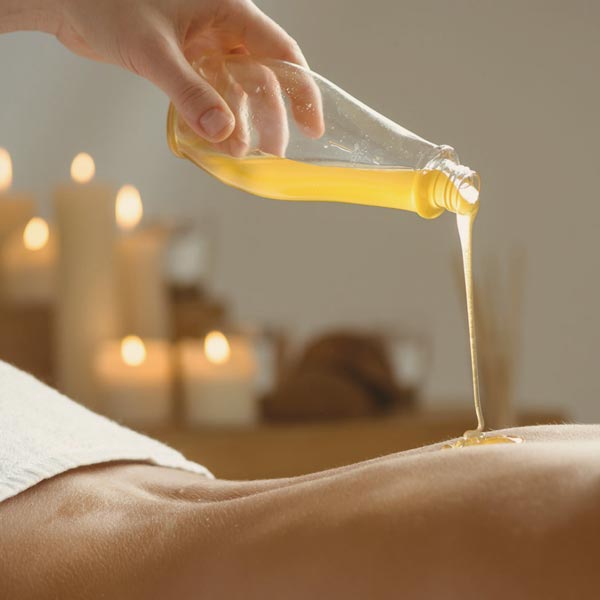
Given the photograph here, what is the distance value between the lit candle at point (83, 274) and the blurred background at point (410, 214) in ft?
1.11

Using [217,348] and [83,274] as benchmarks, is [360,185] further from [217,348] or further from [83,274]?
[83,274]

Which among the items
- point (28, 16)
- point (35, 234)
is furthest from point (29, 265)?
point (28, 16)

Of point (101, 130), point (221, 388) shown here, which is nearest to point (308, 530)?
point (221, 388)

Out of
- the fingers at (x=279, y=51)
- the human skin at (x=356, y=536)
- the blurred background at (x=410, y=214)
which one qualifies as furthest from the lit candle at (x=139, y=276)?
the human skin at (x=356, y=536)

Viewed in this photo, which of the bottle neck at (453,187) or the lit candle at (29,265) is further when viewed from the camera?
the lit candle at (29,265)

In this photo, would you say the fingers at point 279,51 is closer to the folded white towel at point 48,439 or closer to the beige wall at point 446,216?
the folded white towel at point 48,439

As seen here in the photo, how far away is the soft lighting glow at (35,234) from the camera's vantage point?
169cm

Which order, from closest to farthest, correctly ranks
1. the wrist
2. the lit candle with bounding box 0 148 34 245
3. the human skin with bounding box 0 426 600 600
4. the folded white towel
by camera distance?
the human skin with bounding box 0 426 600 600, the folded white towel, the wrist, the lit candle with bounding box 0 148 34 245

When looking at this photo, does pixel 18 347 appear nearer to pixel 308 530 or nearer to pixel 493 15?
pixel 493 15

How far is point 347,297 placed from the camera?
215 centimetres

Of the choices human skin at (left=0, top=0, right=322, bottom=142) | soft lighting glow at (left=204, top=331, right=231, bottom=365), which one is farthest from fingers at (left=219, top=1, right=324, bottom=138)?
soft lighting glow at (left=204, top=331, right=231, bottom=365)

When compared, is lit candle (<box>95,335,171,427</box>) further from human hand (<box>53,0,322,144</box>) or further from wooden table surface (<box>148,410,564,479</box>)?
human hand (<box>53,0,322,144</box>)

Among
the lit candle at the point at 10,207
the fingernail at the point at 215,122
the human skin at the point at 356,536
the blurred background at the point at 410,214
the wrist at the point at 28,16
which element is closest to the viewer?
the human skin at the point at 356,536

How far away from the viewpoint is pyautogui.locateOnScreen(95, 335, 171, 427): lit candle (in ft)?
5.09
